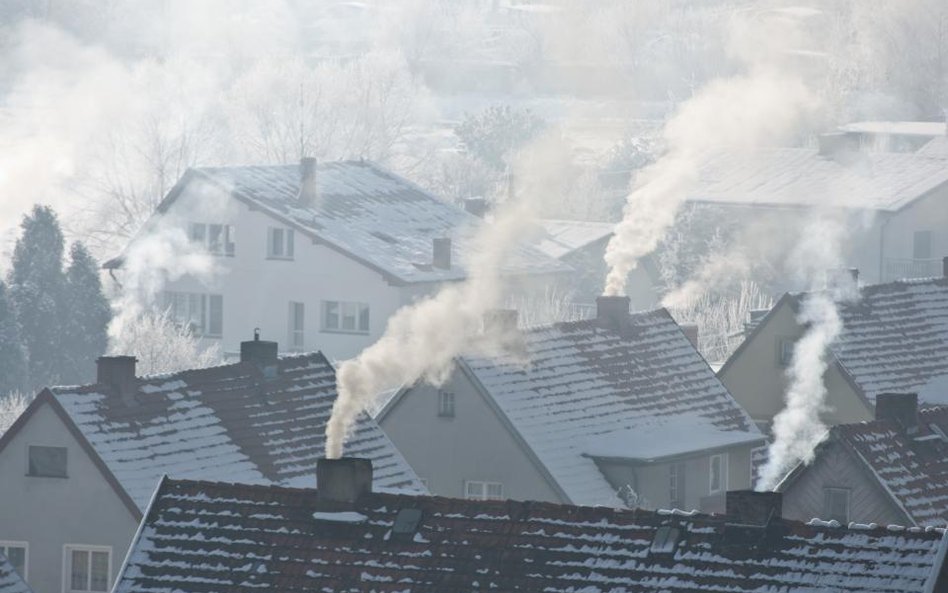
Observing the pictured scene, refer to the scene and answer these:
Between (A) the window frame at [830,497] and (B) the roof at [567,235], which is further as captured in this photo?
(B) the roof at [567,235]

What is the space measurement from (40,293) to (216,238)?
10489 millimetres

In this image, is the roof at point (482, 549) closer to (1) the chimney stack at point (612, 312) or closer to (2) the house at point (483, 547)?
(2) the house at point (483, 547)

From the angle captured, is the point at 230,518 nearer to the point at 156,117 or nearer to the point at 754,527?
the point at 754,527

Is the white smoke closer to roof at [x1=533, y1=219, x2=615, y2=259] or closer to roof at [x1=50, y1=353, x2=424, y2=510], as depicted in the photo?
roof at [x1=533, y1=219, x2=615, y2=259]

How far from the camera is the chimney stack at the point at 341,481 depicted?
30812 millimetres

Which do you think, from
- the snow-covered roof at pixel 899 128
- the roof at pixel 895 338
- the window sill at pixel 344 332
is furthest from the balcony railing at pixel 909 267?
the roof at pixel 895 338

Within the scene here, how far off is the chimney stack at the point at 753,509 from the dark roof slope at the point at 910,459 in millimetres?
11544

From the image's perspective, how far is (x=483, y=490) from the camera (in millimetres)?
49750

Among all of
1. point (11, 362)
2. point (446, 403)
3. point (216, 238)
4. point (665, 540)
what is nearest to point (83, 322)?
point (11, 362)

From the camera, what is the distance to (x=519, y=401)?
49.2 m

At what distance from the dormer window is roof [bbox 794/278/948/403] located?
3507 cm

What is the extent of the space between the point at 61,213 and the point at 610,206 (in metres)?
22.3

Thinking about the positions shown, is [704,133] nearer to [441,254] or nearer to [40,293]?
[441,254]

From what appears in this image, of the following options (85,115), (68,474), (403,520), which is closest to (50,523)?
(68,474)
